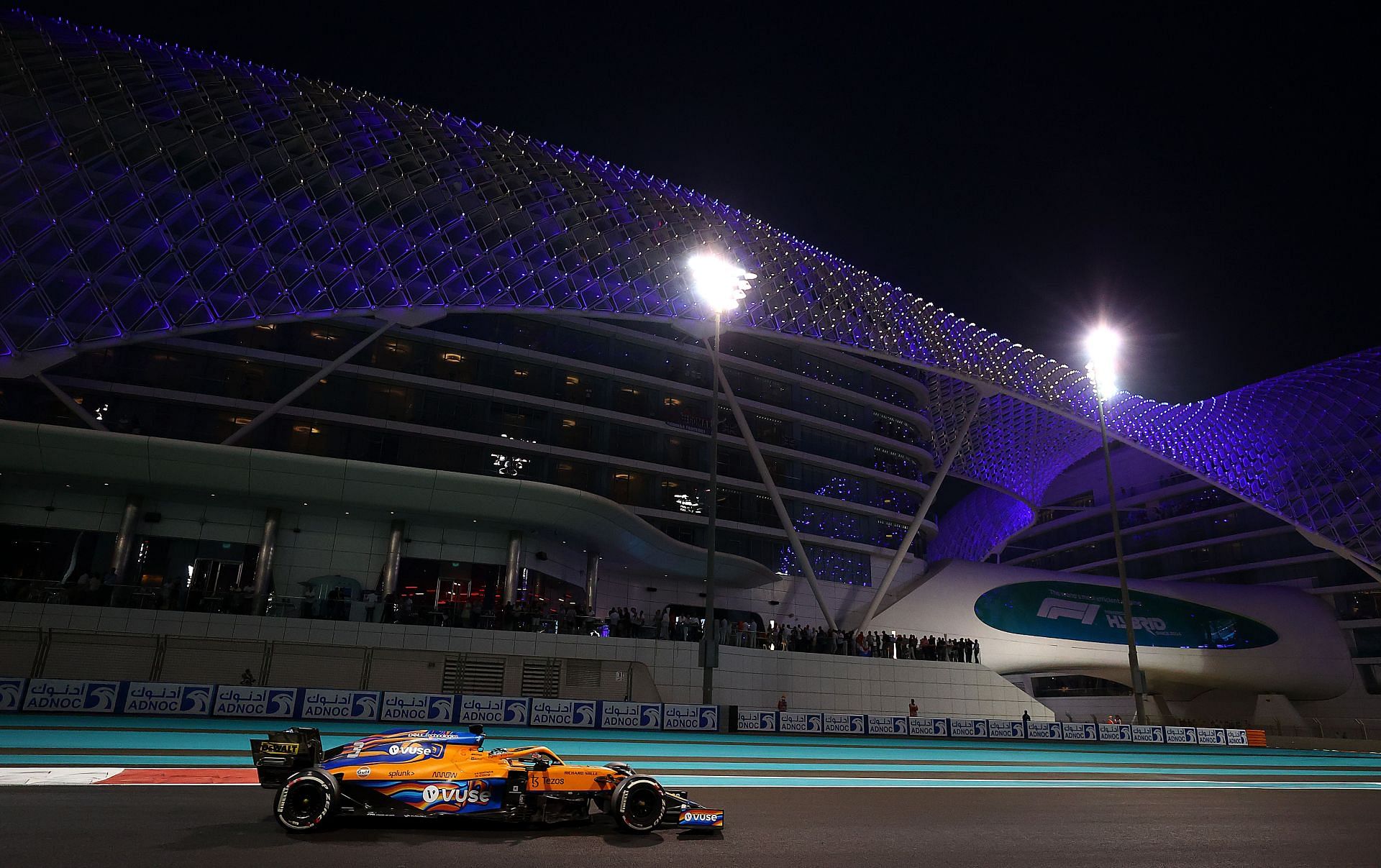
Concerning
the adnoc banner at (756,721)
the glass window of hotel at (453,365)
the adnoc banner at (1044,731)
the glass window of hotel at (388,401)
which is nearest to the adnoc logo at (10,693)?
the adnoc banner at (756,721)

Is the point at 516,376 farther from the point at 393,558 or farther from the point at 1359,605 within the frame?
the point at 1359,605

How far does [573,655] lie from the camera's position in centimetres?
2845

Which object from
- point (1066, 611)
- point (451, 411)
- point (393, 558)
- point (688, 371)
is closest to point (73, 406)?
point (393, 558)

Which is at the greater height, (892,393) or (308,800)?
(892,393)

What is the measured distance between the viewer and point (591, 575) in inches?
1661

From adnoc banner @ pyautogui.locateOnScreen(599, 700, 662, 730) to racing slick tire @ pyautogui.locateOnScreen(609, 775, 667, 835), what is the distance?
48.9 feet

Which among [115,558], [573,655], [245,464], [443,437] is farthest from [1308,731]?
[115,558]

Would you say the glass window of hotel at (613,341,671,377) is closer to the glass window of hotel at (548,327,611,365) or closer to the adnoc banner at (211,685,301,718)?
the glass window of hotel at (548,327,611,365)

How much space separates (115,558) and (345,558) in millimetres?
8596

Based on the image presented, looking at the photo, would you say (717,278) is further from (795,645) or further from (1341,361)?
(1341,361)

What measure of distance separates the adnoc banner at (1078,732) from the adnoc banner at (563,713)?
16651mm

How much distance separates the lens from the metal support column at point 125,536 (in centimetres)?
3253

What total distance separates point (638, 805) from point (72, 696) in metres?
17.8

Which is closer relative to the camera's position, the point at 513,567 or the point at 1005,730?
the point at 1005,730
